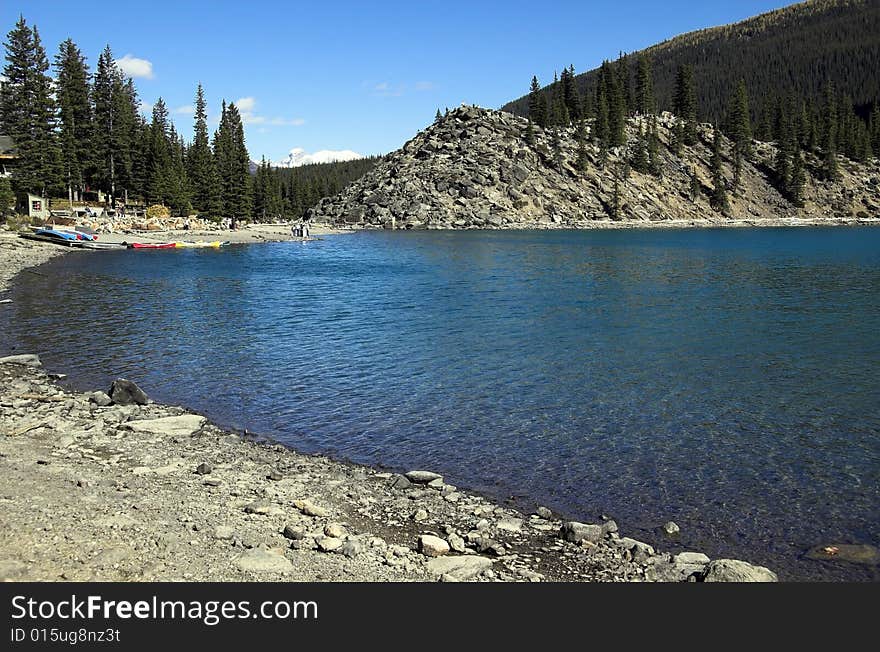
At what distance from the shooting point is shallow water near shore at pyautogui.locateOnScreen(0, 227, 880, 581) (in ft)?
49.1

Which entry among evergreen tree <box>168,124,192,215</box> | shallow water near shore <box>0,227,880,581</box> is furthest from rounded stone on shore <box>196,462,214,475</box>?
evergreen tree <box>168,124,192,215</box>

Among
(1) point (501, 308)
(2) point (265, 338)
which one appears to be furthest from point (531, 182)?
(2) point (265, 338)

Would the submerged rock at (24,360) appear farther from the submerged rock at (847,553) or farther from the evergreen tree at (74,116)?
the evergreen tree at (74,116)

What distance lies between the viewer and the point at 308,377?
2530 cm

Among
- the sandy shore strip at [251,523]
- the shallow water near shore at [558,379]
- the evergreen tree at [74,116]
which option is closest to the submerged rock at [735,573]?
the sandy shore strip at [251,523]

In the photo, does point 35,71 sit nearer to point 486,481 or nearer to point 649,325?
point 649,325

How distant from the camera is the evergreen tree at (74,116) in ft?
333

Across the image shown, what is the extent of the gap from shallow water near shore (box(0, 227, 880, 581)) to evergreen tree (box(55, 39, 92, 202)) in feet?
175

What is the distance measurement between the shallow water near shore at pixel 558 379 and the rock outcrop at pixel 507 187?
Answer: 11958cm

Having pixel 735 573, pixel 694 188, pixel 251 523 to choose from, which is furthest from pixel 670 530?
pixel 694 188

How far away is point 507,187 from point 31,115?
111812mm

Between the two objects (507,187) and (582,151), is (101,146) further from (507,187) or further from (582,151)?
(582,151)

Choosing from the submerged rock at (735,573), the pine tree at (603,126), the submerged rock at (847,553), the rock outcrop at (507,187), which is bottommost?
the submerged rock at (847,553)

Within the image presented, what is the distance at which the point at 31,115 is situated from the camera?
306 feet
